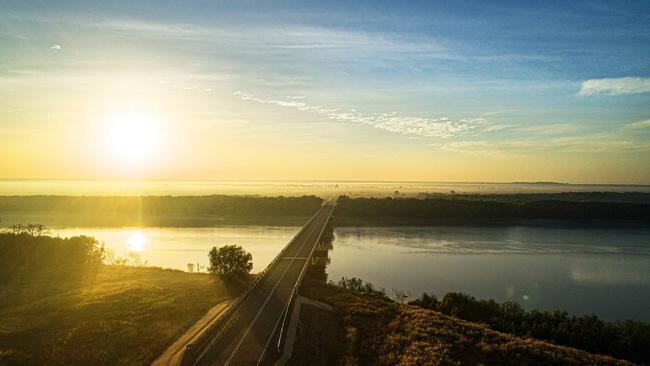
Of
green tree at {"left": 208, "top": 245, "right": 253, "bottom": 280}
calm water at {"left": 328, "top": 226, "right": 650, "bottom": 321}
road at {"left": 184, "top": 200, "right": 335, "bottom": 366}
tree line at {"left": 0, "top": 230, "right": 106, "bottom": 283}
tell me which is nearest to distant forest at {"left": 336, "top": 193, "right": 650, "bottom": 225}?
calm water at {"left": 328, "top": 226, "right": 650, "bottom": 321}

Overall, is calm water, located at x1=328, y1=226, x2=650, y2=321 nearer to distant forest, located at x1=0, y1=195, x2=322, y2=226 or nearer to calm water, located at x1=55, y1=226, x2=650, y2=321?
calm water, located at x1=55, y1=226, x2=650, y2=321

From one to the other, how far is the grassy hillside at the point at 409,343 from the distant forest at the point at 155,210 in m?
78.3

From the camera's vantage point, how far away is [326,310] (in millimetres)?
29469

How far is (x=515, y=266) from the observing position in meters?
53.9

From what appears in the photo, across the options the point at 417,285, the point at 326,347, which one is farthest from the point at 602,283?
the point at 326,347

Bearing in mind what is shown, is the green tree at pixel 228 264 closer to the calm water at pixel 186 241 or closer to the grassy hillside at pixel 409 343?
the grassy hillside at pixel 409 343

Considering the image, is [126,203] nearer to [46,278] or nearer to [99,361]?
[46,278]

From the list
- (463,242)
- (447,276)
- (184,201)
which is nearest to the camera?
(447,276)

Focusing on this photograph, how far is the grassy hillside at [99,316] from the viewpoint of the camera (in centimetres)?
2106

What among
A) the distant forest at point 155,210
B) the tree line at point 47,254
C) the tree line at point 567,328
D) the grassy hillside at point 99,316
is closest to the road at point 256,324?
the grassy hillside at point 99,316

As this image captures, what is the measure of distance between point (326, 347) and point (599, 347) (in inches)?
682

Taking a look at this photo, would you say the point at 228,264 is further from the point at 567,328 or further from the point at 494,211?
Result: the point at 494,211

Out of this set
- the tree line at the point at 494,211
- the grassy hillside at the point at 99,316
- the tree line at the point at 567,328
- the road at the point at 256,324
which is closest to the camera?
the road at the point at 256,324

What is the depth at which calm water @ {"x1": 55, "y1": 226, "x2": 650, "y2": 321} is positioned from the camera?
1622 inches
